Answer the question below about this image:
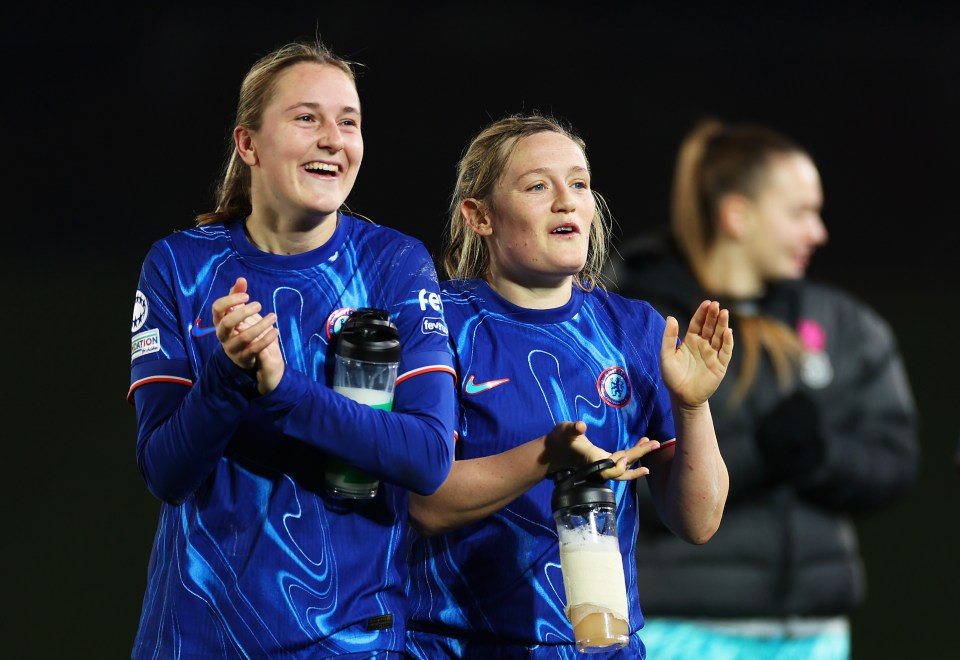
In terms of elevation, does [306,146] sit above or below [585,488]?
above

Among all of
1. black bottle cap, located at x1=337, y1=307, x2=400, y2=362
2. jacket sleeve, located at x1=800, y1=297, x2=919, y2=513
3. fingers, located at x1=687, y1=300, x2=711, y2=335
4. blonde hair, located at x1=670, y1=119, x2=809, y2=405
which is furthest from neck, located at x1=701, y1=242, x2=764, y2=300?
black bottle cap, located at x1=337, y1=307, x2=400, y2=362

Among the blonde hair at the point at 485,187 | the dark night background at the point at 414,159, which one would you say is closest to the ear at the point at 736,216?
the blonde hair at the point at 485,187

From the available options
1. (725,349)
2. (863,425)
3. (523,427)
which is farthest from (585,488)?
(863,425)

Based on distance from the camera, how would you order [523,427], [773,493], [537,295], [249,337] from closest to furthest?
[249,337]
[523,427]
[537,295]
[773,493]

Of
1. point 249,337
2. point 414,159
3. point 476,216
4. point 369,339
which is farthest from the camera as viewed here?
point 414,159

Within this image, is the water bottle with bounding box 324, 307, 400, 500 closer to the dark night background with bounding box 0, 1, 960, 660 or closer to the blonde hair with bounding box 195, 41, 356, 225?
the blonde hair with bounding box 195, 41, 356, 225

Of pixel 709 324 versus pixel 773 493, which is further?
pixel 773 493

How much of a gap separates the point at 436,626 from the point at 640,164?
11.1 feet

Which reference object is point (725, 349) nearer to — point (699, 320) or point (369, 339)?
point (699, 320)

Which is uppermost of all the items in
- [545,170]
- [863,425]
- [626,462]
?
[545,170]

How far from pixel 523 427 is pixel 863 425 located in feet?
6.10

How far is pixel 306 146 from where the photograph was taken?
188 centimetres

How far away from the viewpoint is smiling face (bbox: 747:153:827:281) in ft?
11.3

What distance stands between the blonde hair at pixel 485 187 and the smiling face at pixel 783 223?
4.15ft
